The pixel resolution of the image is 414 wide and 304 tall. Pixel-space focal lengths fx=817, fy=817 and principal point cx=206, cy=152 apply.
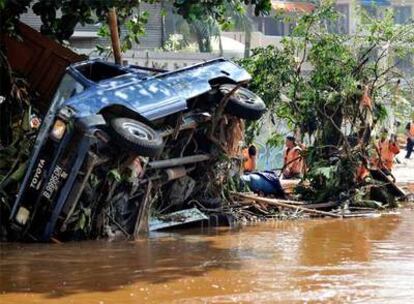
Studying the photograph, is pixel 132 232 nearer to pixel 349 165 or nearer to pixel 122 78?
pixel 122 78

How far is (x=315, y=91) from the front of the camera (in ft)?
46.5

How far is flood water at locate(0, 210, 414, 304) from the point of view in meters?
6.93

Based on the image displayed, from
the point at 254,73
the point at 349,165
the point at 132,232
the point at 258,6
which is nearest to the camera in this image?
the point at 132,232

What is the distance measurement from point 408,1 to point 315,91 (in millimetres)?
43132

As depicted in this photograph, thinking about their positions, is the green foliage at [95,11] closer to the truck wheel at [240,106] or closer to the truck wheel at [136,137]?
the truck wheel at [240,106]

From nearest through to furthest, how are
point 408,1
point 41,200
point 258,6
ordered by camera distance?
point 41,200 < point 258,6 < point 408,1

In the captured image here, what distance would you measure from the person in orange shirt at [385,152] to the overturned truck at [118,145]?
3475 mm

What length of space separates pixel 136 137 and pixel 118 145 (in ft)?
0.78

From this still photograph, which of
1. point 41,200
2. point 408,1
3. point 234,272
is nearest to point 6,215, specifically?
point 41,200

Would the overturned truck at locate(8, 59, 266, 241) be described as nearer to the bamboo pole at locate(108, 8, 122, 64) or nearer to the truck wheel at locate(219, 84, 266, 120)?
the truck wheel at locate(219, 84, 266, 120)

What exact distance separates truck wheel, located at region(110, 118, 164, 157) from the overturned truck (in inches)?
0.5

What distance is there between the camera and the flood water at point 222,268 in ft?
22.7

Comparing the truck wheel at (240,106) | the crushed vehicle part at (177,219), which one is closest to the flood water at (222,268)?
the crushed vehicle part at (177,219)

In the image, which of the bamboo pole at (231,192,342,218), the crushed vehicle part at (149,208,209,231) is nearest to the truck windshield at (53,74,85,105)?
the crushed vehicle part at (149,208,209,231)
